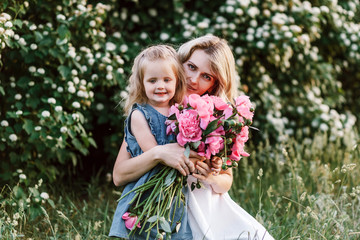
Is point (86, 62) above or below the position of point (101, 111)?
above

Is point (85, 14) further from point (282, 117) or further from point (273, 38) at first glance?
point (282, 117)

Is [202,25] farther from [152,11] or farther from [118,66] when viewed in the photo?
[118,66]

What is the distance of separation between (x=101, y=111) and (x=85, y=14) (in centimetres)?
90

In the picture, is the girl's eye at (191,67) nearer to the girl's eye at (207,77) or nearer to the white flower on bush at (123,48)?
the girl's eye at (207,77)

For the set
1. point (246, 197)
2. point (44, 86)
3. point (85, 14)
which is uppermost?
point (85, 14)

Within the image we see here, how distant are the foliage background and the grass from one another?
0.58 feet

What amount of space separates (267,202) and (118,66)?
5.11 feet

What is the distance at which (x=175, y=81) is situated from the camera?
2281 mm

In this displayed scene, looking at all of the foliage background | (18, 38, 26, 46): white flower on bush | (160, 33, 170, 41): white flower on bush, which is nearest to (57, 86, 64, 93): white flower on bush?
the foliage background

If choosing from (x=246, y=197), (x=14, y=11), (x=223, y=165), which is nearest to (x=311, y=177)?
(x=246, y=197)

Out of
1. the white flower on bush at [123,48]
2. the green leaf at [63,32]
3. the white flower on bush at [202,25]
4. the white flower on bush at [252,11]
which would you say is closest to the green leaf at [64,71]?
the green leaf at [63,32]

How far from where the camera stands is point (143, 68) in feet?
7.41

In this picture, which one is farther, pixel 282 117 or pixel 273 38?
pixel 282 117

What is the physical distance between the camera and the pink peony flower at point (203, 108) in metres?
2.09
